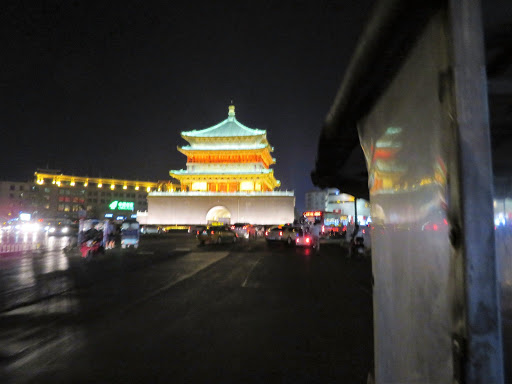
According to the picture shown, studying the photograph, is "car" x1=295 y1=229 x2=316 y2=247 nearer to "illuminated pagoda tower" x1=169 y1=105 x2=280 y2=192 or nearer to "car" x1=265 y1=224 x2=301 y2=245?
"car" x1=265 y1=224 x2=301 y2=245

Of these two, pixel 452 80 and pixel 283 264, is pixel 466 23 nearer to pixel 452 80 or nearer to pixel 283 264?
pixel 452 80

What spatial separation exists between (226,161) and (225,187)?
3.59 meters

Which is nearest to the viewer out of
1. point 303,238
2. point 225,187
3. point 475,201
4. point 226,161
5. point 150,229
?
point 475,201

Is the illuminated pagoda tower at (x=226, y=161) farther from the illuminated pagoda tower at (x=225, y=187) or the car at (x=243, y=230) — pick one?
the car at (x=243, y=230)

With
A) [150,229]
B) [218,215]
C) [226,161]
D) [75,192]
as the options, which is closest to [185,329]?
[226,161]

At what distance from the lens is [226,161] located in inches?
1943

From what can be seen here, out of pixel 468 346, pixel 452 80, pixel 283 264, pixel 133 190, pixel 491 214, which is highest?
pixel 133 190

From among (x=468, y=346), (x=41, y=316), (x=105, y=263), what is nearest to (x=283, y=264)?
(x=105, y=263)

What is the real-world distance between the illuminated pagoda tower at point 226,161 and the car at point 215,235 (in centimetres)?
2174

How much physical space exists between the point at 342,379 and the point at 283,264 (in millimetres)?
10182

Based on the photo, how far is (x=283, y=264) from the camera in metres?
13.8

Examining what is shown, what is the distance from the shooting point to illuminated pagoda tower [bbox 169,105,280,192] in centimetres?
4834

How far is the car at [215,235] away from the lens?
82.4 feet

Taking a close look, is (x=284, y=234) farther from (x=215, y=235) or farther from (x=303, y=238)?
(x=215, y=235)
